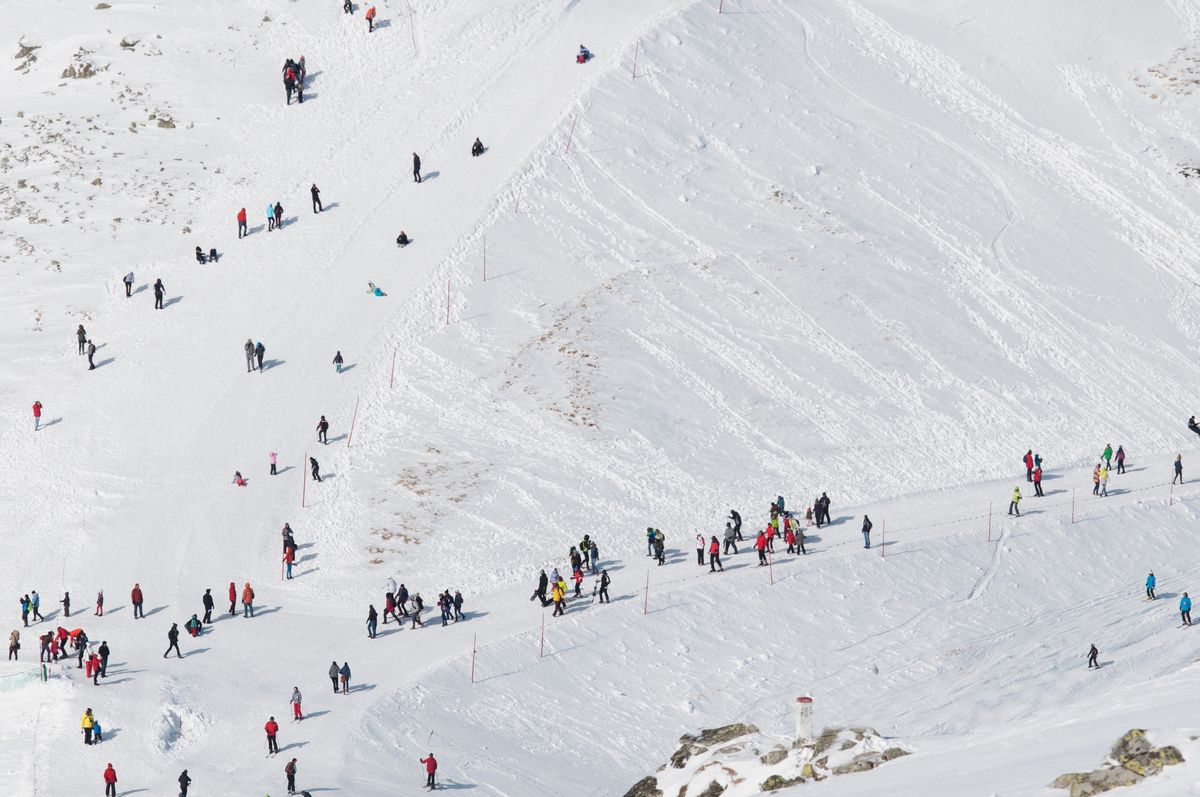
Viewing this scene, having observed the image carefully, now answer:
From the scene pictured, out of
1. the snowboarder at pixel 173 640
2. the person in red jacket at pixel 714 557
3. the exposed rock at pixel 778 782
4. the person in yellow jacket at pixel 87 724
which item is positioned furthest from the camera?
the person in red jacket at pixel 714 557

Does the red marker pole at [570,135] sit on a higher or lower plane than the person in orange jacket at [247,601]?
higher

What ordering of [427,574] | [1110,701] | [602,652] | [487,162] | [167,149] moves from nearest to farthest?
[1110,701]
[602,652]
[427,574]
[487,162]
[167,149]

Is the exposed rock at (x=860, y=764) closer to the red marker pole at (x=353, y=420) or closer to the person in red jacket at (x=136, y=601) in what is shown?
the person in red jacket at (x=136, y=601)

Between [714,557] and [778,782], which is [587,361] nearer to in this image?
[714,557]

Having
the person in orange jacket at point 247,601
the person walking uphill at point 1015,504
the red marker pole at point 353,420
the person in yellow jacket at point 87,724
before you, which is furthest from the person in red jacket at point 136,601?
the person walking uphill at point 1015,504

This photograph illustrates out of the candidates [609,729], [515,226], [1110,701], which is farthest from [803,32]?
[1110,701]

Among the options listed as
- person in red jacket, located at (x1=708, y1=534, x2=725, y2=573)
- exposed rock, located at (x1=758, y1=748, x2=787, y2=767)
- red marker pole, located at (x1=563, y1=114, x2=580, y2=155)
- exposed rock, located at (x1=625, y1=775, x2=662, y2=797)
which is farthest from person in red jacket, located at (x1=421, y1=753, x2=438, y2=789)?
red marker pole, located at (x1=563, y1=114, x2=580, y2=155)

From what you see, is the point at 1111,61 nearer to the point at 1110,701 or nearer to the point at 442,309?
the point at 442,309
